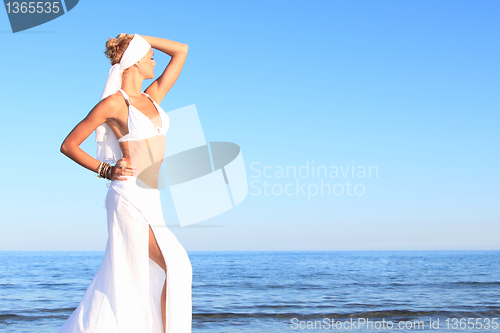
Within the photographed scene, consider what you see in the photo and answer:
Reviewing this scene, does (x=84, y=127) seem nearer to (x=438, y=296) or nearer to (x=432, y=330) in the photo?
(x=432, y=330)

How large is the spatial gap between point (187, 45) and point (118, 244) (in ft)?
5.07

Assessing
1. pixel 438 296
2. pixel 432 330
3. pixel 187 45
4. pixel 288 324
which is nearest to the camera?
pixel 187 45

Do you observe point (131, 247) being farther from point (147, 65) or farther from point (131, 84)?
point (147, 65)

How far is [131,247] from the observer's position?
2.66 metres

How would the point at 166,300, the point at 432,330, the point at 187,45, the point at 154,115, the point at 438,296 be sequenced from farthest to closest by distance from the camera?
the point at 438,296, the point at 432,330, the point at 187,45, the point at 154,115, the point at 166,300

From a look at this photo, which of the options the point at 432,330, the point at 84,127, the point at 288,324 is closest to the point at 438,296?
the point at 432,330

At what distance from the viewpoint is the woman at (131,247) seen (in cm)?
264

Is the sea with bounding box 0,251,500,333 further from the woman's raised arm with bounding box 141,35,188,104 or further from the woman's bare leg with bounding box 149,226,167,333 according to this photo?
the woman's raised arm with bounding box 141,35,188,104

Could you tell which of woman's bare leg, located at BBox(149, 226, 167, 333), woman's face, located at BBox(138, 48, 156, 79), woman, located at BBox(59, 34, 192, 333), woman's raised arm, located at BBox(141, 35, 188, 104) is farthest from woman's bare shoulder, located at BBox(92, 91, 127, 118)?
woman's bare leg, located at BBox(149, 226, 167, 333)

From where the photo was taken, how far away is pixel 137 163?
2.78 meters

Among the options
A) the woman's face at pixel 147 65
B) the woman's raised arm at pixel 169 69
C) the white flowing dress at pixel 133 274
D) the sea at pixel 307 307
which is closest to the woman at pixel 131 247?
the white flowing dress at pixel 133 274

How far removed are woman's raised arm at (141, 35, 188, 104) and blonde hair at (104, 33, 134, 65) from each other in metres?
0.30

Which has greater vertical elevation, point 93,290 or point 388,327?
point 93,290

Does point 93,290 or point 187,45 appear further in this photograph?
point 187,45
